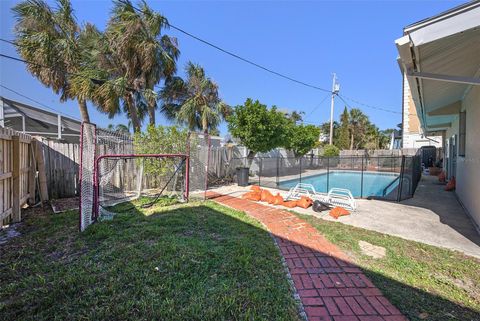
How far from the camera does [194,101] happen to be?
11.4 meters

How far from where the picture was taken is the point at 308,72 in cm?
1678

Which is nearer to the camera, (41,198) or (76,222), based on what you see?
(76,222)

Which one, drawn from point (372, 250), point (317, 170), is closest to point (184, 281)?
point (372, 250)

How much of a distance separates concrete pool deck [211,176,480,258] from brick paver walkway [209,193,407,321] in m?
1.50

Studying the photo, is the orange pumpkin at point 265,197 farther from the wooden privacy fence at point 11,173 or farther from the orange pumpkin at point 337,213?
the wooden privacy fence at point 11,173

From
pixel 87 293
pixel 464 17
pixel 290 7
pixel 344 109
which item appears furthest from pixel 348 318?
pixel 344 109

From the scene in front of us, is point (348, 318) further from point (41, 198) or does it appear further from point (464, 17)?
point (41, 198)

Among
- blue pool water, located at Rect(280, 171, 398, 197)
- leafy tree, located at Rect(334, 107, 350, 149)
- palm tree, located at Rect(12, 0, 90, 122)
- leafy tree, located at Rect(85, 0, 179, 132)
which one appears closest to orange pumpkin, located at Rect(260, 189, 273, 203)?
blue pool water, located at Rect(280, 171, 398, 197)

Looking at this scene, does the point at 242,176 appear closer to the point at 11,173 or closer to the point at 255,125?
the point at 255,125

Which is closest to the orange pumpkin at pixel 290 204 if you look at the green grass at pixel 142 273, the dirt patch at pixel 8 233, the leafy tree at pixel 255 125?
the green grass at pixel 142 273

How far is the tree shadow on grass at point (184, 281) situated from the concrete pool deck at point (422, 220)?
196 cm

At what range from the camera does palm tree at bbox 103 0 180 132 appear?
28.6 feet

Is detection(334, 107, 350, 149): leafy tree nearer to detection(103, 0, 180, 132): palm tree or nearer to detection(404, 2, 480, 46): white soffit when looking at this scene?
detection(103, 0, 180, 132): palm tree

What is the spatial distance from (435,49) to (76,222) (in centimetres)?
677
